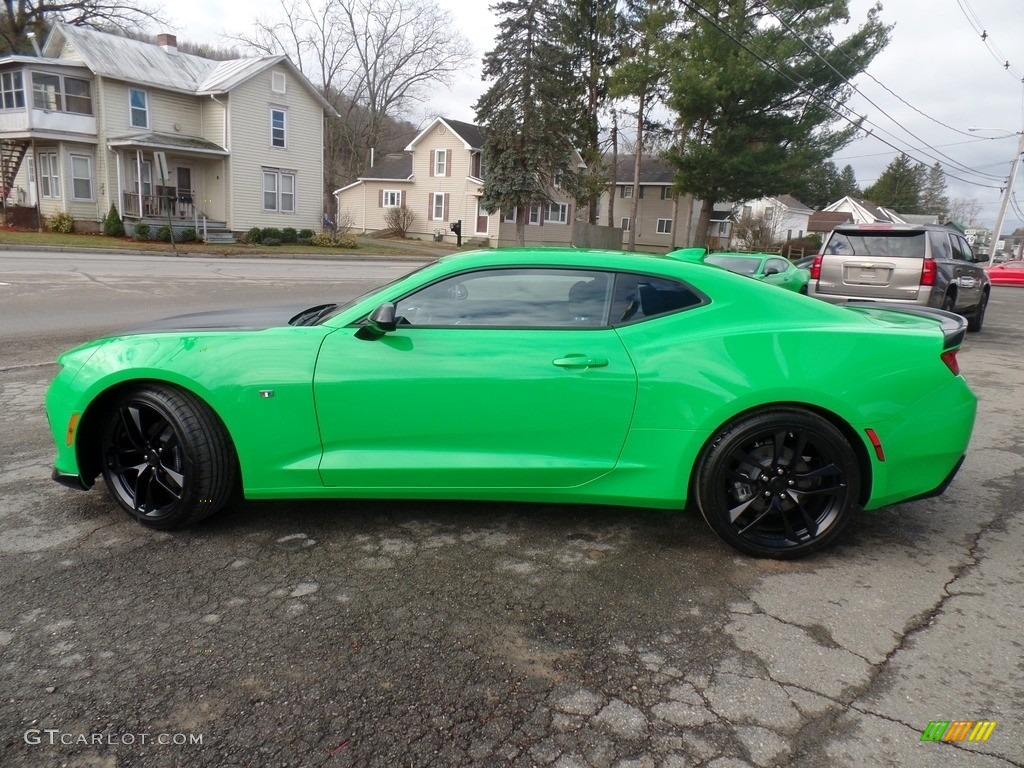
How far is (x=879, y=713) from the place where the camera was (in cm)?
241

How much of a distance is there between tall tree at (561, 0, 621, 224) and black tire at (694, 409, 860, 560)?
1460 inches

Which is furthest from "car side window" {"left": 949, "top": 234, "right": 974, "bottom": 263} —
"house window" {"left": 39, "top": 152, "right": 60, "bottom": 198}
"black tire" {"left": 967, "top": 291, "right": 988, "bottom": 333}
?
"house window" {"left": 39, "top": 152, "right": 60, "bottom": 198}

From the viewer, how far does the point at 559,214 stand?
→ 48.4 m

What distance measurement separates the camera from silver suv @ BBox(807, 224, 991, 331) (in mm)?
10657

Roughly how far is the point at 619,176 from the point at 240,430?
192 feet

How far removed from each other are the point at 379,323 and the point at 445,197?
4421 cm

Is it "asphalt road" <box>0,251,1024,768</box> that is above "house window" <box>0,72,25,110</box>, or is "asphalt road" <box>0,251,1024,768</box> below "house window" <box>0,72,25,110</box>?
below

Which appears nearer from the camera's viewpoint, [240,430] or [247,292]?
[240,430]

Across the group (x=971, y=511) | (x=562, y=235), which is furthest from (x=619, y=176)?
(x=971, y=511)

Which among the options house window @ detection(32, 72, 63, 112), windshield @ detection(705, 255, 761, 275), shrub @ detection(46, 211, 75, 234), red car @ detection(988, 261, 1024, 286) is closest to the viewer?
windshield @ detection(705, 255, 761, 275)

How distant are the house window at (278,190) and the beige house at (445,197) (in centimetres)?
1108

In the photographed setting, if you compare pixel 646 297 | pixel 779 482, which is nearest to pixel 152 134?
pixel 646 297

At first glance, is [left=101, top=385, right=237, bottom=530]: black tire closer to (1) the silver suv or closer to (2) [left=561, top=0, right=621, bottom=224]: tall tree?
(1) the silver suv

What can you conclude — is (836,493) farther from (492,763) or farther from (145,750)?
(145,750)
